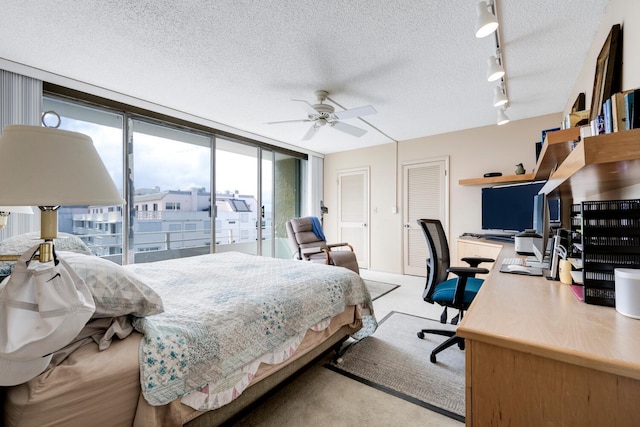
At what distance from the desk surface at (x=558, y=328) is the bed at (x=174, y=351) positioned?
990mm

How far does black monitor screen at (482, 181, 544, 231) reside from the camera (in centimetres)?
343

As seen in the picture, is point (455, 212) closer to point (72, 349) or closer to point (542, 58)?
point (542, 58)

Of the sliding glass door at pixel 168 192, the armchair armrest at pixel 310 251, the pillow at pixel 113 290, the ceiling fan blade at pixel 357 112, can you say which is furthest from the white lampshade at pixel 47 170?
the armchair armrest at pixel 310 251

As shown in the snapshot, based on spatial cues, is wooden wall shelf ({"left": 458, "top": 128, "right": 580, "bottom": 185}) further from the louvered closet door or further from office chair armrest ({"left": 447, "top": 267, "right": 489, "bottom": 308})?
the louvered closet door

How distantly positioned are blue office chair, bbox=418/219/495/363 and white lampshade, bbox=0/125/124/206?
206cm

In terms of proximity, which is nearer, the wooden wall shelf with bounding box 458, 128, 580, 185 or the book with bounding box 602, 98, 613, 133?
the book with bounding box 602, 98, 613, 133

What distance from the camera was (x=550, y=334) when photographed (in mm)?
827

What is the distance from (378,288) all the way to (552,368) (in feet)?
11.1

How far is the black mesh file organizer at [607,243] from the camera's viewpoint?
100cm

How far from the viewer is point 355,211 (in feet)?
18.3

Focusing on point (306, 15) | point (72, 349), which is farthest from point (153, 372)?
point (306, 15)

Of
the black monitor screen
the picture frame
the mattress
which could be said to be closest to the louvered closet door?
the black monitor screen

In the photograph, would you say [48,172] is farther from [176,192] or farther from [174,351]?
[176,192]

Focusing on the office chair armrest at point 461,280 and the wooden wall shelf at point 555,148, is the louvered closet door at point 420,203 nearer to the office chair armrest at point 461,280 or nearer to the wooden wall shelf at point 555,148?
the wooden wall shelf at point 555,148
